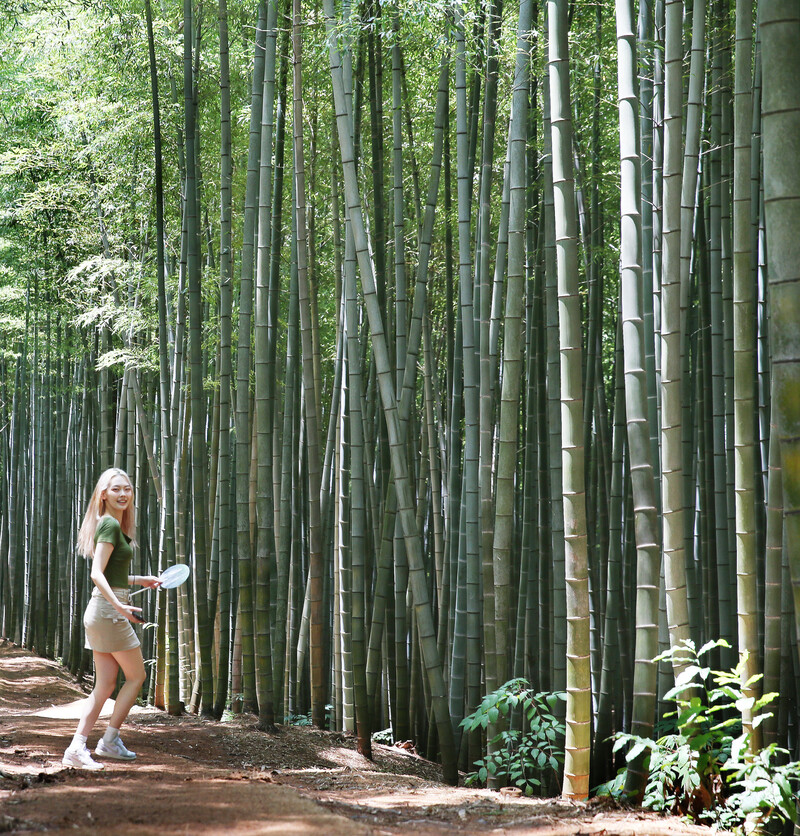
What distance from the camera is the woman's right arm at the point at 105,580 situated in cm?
286

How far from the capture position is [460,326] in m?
4.19

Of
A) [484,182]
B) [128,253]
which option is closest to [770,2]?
[484,182]

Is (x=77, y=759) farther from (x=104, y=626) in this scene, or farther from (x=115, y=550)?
(x=115, y=550)

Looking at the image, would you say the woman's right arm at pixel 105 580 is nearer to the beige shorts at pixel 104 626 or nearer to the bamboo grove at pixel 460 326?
the beige shorts at pixel 104 626

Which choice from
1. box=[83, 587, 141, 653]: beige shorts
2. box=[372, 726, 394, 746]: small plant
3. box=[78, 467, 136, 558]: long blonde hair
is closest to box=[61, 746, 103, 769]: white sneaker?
box=[83, 587, 141, 653]: beige shorts

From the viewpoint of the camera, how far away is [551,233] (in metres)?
3.76

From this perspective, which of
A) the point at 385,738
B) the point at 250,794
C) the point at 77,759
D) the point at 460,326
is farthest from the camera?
the point at 385,738

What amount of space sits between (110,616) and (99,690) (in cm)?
25

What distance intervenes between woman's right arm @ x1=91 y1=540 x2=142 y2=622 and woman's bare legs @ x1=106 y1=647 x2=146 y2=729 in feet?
0.55

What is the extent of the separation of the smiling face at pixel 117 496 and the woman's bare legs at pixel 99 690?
1.58 ft

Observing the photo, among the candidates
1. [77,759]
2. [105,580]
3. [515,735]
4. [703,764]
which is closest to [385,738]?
A: [515,735]

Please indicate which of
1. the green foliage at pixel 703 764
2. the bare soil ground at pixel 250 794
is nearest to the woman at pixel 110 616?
the bare soil ground at pixel 250 794

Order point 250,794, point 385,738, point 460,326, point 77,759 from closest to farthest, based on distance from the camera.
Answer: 1. point 250,794
2. point 77,759
3. point 460,326
4. point 385,738

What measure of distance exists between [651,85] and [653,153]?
0.42 metres
